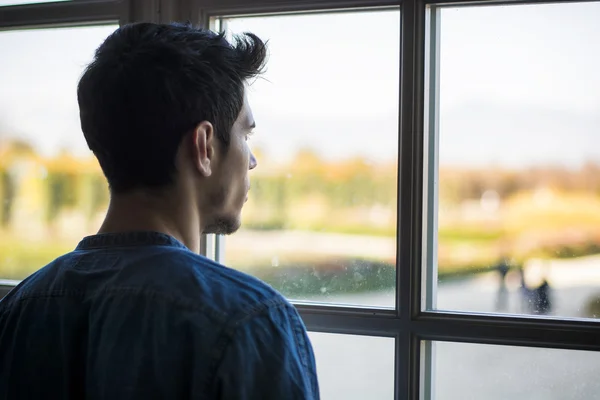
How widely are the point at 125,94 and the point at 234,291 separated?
0.94 ft

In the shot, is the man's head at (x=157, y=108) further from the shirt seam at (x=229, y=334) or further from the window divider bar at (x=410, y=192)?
the window divider bar at (x=410, y=192)

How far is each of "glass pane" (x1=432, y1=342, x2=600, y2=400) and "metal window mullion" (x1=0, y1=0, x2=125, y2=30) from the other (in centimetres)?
118

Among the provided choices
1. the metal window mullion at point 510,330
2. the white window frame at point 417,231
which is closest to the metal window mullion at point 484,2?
the white window frame at point 417,231

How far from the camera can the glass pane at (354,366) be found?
5.29 ft

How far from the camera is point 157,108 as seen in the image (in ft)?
2.79

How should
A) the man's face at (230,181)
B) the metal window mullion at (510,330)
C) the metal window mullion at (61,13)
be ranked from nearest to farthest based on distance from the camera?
1. the man's face at (230,181)
2. the metal window mullion at (510,330)
3. the metal window mullion at (61,13)

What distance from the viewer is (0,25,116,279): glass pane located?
73.9 inches

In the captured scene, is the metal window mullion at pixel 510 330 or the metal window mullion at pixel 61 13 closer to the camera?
the metal window mullion at pixel 510 330

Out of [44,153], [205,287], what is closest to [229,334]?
[205,287]

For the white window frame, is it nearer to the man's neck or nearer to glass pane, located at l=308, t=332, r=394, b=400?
glass pane, located at l=308, t=332, r=394, b=400

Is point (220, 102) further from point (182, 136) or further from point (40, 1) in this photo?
point (40, 1)

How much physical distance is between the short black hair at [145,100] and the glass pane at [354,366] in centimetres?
87

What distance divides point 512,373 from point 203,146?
991mm

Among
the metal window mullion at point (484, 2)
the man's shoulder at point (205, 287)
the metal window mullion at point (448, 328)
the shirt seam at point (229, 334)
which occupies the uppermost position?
the metal window mullion at point (484, 2)
